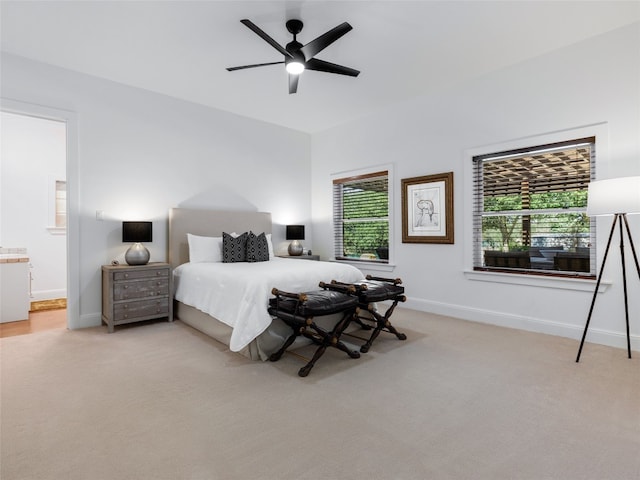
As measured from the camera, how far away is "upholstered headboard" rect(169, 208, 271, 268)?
4.52m

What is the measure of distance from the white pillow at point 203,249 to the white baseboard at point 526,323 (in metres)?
2.72

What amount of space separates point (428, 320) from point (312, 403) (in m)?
2.45

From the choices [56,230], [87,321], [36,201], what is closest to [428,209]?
[87,321]

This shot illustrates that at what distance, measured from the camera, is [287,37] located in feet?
10.7

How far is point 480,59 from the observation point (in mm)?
3668

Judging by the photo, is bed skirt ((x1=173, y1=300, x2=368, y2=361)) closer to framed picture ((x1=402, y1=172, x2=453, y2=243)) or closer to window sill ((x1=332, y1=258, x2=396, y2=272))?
window sill ((x1=332, y1=258, x2=396, y2=272))

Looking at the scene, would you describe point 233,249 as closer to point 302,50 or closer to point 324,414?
point 302,50

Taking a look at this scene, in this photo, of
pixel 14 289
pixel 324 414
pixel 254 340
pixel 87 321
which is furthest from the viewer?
pixel 14 289

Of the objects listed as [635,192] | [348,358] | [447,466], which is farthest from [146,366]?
[635,192]

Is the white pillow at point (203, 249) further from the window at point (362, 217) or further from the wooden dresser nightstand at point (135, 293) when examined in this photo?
the window at point (362, 217)

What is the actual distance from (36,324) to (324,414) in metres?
4.04

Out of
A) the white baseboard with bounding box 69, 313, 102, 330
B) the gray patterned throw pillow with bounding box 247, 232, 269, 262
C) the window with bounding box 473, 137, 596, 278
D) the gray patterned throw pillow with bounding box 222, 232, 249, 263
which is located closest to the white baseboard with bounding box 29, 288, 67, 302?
the white baseboard with bounding box 69, 313, 102, 330

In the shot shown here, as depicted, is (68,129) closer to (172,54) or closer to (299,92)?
(172,54)

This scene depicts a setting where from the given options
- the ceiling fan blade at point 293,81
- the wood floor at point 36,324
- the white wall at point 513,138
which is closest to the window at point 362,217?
the white wall at point 513,138
